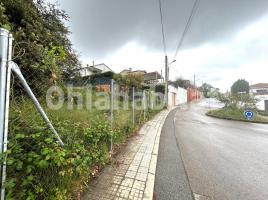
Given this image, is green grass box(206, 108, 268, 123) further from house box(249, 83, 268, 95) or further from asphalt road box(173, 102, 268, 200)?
house box(249, 83, 268, 95)

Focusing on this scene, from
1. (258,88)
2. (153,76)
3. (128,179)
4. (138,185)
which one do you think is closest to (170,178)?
(138,185)

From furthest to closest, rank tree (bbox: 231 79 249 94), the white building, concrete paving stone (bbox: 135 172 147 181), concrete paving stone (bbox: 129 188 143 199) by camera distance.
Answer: tree (bbox: 231 79 249 94), the white building, concrete paving stone (bbox: 135 172 147 181), concrete paving stone (bbox: 129 188 143 199)

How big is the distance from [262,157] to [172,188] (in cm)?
355

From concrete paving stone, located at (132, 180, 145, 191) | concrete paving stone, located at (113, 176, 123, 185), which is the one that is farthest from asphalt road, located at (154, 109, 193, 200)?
concrete paving stone, located at (113, 176, 123, 185)

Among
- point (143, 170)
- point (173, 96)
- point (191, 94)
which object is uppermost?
point (191, 94)

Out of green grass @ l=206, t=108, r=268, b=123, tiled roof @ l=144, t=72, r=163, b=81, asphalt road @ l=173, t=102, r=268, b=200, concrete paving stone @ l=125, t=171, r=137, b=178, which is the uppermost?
tiled roof @ l=144, t=72, r=163, b=81

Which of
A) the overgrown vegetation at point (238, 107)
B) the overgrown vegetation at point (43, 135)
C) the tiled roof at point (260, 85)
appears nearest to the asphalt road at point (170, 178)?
the overgrown vegetation at point (43, 135)

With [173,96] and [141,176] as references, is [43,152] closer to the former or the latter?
[141,176]

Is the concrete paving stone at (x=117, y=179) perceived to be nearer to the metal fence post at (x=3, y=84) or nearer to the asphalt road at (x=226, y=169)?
the asphalt road at (x=226, y=169)

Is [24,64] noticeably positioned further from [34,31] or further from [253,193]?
[253,193]

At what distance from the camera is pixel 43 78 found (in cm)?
420

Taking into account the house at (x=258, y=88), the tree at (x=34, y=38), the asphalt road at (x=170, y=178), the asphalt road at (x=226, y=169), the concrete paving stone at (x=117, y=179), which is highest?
the house at (x=258, y=88)

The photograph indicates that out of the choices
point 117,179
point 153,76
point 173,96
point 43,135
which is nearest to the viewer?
point 43,135

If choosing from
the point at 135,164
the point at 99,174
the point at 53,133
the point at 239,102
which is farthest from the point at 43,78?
the point at 239,102
